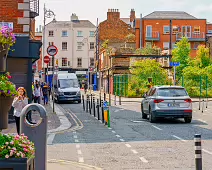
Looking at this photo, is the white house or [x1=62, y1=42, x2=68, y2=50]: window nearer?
the white house

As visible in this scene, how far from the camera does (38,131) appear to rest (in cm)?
850

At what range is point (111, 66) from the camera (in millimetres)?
67062

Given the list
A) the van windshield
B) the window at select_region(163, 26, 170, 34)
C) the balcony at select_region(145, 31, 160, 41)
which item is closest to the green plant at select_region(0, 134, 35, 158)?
the van windshield

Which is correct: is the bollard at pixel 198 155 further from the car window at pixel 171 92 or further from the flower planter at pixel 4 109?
the car window at pixel 171 92

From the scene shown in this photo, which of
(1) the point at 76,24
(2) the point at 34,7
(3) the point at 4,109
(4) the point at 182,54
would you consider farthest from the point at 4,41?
(1) the point at 76,24

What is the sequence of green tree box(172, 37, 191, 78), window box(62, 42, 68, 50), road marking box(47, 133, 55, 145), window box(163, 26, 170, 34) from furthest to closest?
window box(62, 42, 68, 50) < window box(163, 26, 170, 34) < green tree box(172, 37, 191, 78) < road marking box(47, 133, 55, 145)

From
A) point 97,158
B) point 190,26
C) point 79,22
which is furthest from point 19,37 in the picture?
Answer: point 79,22

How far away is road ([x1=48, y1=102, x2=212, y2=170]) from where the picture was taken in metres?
11.0

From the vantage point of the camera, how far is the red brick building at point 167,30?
8075 cm

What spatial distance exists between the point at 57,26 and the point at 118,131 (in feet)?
263

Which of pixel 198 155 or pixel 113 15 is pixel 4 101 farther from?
pixel 113 15

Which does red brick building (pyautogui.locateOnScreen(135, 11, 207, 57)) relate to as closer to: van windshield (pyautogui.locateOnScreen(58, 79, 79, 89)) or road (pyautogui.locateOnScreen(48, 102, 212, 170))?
van windshield (pyautogui.locateOnScreen(58, 79, 79, 89))

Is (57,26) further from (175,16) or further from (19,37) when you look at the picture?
(19,37)

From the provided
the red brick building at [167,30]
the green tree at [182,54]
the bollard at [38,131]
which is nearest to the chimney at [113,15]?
the red brick building at [167,30]
